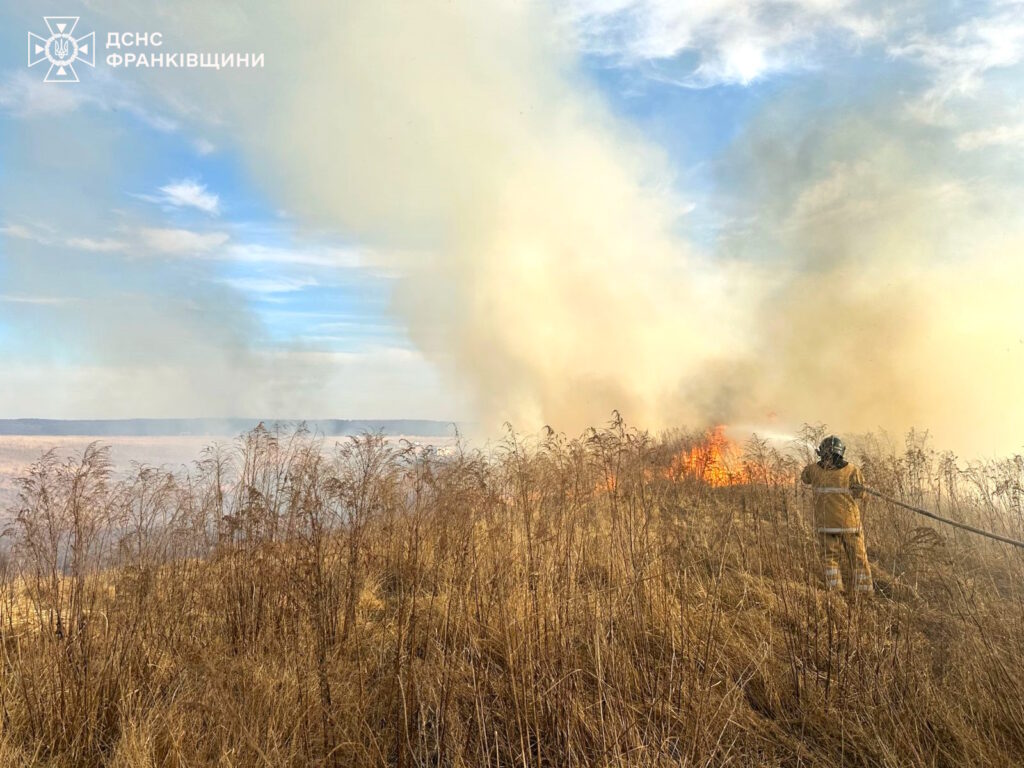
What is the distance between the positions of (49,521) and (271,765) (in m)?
3.06

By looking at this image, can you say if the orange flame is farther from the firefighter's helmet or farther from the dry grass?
the firefighter's helmet

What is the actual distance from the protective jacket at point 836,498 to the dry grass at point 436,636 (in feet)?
3.58

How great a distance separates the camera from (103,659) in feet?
13.0

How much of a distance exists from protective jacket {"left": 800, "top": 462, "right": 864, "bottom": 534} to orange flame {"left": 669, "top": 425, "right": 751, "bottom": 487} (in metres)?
1.45

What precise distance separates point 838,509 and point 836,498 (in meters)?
0.15

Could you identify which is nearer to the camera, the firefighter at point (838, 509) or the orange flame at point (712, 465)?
the firefighter at point (838, 509)

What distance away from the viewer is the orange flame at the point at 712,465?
741cm

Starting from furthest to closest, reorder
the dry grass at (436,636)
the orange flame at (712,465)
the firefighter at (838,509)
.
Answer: the orange flame at (712,465) < the firefighter at (838,509) < the dry grass at (436,636)

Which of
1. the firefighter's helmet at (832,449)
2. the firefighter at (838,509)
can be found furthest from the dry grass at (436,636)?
the firefighter's helmet at (832,449)

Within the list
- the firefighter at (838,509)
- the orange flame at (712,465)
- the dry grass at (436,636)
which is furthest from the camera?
the orange flame at (712,465)

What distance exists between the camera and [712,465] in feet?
39.9

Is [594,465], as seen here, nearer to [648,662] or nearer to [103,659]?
[648,662]

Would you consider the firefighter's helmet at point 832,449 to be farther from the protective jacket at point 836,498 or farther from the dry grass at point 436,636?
the dry grass at point 436,636

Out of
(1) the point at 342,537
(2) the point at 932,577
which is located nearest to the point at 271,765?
(1) the point at 342,537
